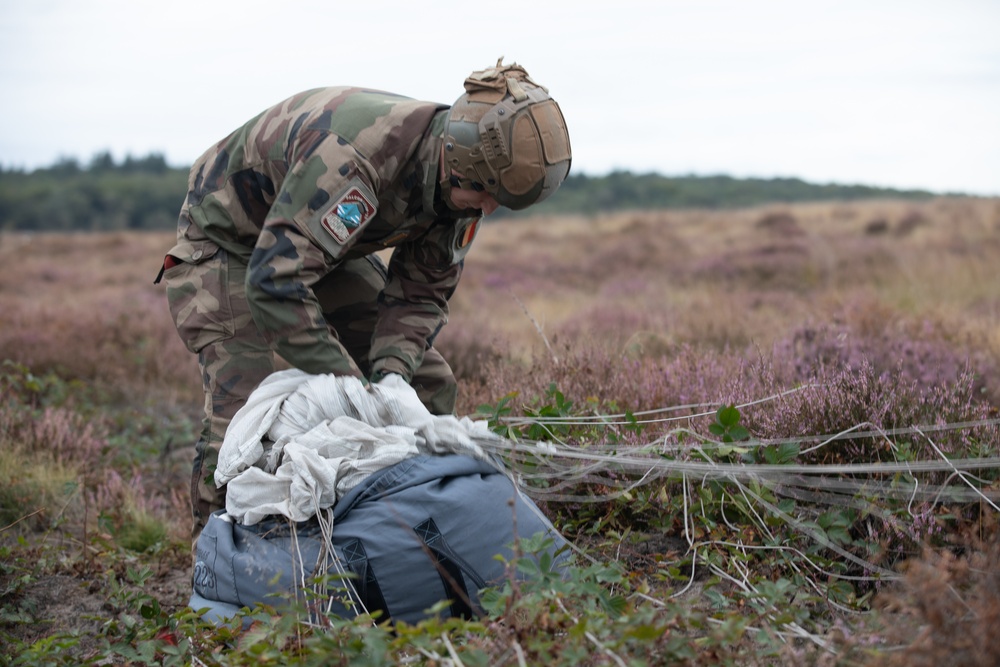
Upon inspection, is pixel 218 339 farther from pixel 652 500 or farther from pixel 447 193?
pixel 652 500

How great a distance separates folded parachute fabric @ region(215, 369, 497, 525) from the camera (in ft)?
9.00

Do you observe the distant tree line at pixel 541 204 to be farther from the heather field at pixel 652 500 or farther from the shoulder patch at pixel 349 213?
the shoulder patch at pixel 349 213

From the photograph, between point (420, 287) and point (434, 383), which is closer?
point (420, 287)

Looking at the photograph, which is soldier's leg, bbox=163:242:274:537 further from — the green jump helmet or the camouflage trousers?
the green jump helmet

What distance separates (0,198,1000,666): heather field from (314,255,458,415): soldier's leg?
34 centimetres

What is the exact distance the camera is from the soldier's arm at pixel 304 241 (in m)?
2.81

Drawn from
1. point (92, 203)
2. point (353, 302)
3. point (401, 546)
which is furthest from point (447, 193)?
point (92, 203)

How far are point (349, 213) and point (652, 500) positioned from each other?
4.79 ft

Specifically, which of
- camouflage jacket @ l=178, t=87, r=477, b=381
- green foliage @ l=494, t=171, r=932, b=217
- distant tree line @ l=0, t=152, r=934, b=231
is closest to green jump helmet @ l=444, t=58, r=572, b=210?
camouflage jacket @ l=178, t=87, r=477, b=381

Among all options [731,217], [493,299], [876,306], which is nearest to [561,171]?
[876,306]

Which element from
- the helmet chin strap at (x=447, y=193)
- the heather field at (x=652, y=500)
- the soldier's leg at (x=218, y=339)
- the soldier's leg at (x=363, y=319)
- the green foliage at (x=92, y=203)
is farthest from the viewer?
the green foliage at (x=92, y=203)

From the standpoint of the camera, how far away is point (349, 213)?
287 centimetres

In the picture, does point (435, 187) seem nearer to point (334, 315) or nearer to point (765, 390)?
point (334, 315)

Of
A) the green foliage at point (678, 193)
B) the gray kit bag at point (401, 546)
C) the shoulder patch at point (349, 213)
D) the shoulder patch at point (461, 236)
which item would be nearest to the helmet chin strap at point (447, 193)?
the shoulder patch at point (461, 236)
